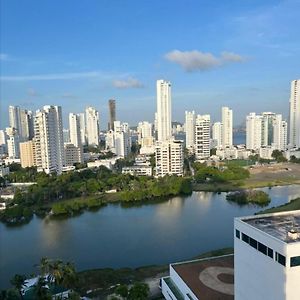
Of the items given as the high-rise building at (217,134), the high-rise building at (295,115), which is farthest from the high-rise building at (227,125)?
the high-rise building at (295,115)

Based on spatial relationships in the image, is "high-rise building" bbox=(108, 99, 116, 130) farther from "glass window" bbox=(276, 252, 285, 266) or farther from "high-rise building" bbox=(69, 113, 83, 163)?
"glass window" bbox=(276, 252, 285, 266)

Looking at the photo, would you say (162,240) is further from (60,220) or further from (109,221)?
(60,220)

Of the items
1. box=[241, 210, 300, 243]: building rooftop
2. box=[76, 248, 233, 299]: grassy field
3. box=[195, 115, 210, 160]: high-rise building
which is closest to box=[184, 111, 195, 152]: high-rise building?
box=[195, 115, 210, 160]: high-rise building

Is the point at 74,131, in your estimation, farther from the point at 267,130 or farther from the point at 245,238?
the point at 245,238

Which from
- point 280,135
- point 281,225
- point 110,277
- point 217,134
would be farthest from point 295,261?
point 217,134

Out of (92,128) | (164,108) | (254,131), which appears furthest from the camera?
(92,128)

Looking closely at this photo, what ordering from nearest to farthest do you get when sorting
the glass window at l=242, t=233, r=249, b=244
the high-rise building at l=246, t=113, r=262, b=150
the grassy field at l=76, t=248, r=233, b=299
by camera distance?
the glass window at l=242, t=233, r=249, b=244, the grassy field at l=76, t=248, r=233, b=299, the high-rise building at l=246, t=113, r=262, b=150
